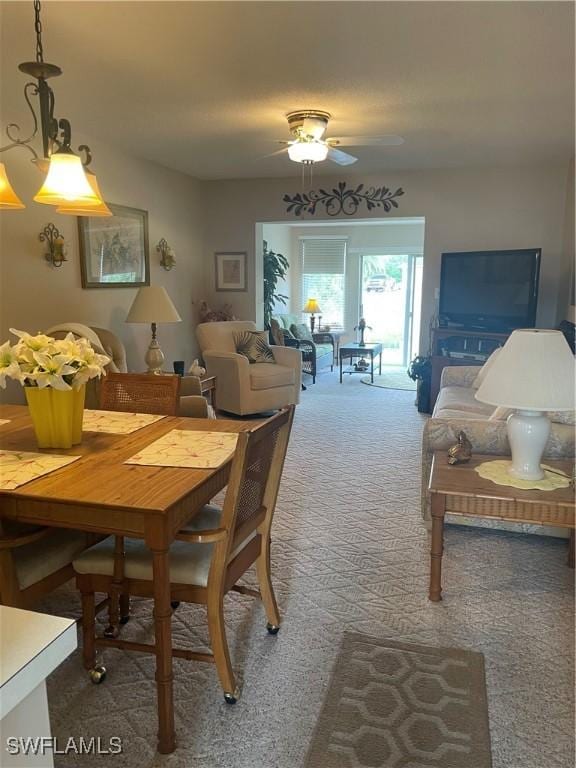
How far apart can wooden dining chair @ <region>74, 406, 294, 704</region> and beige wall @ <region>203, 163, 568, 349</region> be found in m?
4.74

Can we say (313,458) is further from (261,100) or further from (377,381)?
(377,381)

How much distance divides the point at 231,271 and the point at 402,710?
5653 millimetres

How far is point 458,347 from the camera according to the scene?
5.71 m

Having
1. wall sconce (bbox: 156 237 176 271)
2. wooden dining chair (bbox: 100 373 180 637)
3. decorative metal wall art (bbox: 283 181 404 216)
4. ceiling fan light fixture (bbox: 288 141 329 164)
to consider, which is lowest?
wooden dining chair (bbox: 100 373 180 637)

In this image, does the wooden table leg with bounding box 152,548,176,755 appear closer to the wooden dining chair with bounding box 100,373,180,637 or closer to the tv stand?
the wooden dining chair with bounding box 100,373,180,637

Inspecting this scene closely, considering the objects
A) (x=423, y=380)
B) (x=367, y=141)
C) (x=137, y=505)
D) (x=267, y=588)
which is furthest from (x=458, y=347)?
(x=137, y=505)

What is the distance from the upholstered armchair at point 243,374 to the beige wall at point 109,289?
63 cm

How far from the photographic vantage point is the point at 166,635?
1.67m

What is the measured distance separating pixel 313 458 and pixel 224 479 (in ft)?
8.44

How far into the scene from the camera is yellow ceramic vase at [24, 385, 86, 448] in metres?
1.97

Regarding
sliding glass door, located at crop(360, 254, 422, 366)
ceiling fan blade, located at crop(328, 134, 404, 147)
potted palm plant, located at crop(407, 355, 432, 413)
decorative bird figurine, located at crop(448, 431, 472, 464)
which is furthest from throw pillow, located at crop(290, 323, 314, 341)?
decorative bird figurine, located at crop(448, 431, 472, 464)

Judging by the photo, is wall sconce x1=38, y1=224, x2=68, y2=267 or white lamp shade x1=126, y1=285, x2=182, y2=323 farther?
white lamp shade x1=126, y1=285, x2=182, y2=323

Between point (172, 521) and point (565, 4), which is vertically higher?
point (565, 4)

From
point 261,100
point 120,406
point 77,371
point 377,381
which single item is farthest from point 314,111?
point 377,381
